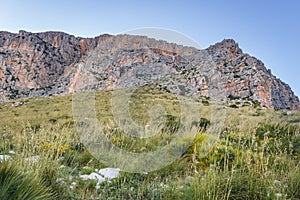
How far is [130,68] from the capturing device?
7338 centimetres

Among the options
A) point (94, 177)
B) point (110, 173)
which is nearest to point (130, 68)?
point (110, 173)

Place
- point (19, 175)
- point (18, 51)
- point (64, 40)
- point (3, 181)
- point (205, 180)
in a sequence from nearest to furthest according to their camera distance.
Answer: point (3, 181), point (19, 175), point (205, 180), point (18, 51), point (64, 40)

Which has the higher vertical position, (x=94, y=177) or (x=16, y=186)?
(x=16, y=186)

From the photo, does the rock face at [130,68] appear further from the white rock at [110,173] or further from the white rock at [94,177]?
the white rock at [94,177]

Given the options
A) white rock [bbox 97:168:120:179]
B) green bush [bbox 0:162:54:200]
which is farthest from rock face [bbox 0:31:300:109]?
green bush [bbox 0:162:54:200]

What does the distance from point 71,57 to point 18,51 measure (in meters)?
19.9

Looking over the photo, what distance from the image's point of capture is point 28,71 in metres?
91.2

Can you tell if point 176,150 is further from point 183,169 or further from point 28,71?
point 28,71

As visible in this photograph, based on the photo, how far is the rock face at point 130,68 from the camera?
44.5 meters

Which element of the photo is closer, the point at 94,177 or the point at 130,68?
the point at 94,177

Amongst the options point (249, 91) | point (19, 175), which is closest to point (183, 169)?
point (19, 175)

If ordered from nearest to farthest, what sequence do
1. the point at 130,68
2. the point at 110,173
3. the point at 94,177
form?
the point at 94,177 → the point at 110,173 → the point at 130,68

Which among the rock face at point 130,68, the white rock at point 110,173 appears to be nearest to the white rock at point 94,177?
the white rock at point 110,173

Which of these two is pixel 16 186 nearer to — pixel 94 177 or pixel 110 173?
pixel 94 177
